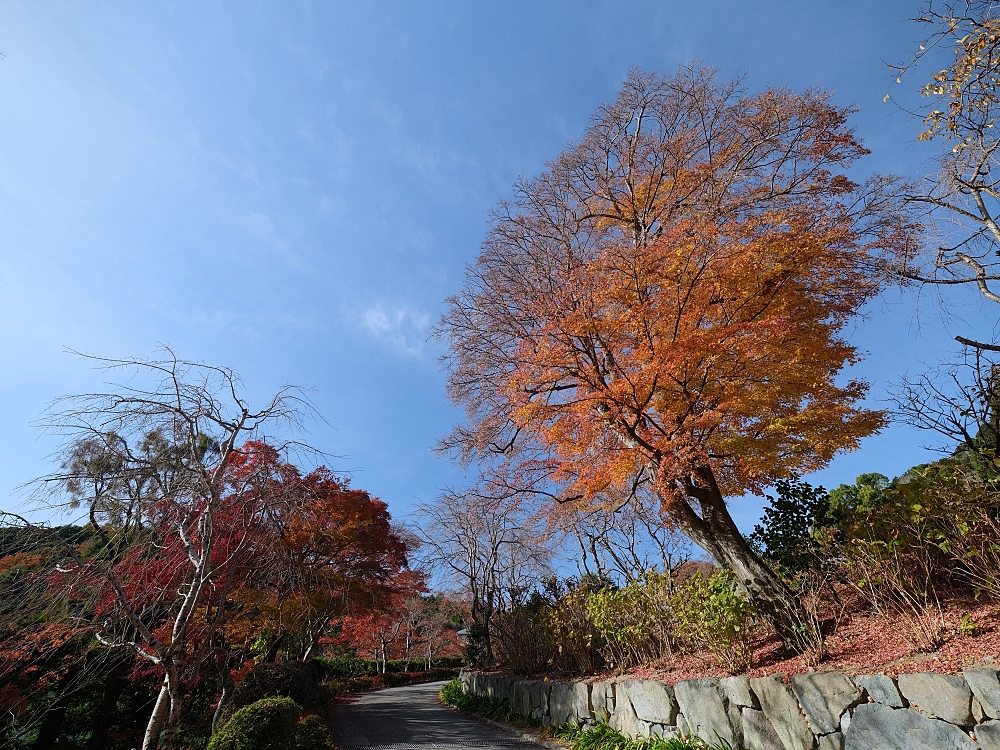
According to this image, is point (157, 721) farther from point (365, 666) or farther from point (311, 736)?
point (365, 666)

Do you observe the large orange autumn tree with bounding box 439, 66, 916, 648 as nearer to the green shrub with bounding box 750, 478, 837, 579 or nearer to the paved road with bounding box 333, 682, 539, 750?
the green shrub with bounding box 750, 478, 837, 579

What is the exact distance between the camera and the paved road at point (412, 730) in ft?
30.0

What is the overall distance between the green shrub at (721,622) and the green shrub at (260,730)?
573 centimetres

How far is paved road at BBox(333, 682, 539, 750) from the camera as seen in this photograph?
30.0 ft

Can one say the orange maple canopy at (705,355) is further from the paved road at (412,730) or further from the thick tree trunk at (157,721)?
the thick tree trunk at (157,721)

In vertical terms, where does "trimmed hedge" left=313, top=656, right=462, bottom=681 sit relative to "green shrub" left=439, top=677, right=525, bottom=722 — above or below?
above

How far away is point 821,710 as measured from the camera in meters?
4.76

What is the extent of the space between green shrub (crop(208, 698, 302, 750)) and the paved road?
2.63m

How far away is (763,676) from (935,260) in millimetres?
5639

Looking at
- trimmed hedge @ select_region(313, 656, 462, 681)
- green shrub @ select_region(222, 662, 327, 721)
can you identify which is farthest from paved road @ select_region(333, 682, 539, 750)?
trimmed hedge @ select_region(313, 656, 462, 681)

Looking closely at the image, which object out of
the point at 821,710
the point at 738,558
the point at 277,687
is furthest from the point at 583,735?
the point at 277,687

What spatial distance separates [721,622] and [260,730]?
6312 mm

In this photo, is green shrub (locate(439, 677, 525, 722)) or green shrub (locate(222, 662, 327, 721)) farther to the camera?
green shrub (locate(439, 677, 525, 722))

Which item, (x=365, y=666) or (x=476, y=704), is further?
(x=365, y=666)
